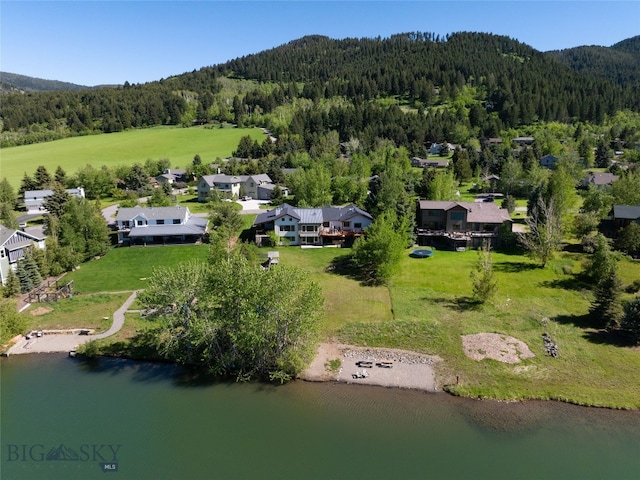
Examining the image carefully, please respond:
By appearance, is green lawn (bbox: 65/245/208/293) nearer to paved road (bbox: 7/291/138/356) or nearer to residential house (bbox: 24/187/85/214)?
paved road (bbox: 7/291/138/356)

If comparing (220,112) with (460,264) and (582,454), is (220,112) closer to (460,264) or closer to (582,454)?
(460,264)

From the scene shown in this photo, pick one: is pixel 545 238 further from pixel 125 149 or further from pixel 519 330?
pixel 125 149

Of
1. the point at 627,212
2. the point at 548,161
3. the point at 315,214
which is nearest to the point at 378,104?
the point at 548,161

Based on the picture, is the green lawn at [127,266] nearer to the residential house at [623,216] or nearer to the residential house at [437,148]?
the residential house at [623,216]

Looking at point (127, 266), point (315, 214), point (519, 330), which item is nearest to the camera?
point (519, 330)

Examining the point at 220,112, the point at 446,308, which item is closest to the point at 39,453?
the point at 446,308
